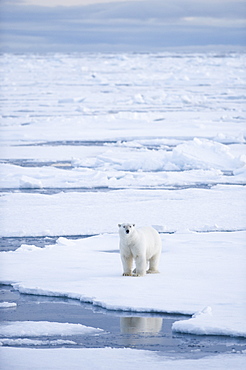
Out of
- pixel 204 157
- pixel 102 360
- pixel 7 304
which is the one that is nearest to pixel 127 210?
pixel 7 304

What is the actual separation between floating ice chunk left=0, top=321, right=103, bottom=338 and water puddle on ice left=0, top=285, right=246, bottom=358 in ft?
0.12

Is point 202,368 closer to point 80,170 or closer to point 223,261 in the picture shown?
point 223,261

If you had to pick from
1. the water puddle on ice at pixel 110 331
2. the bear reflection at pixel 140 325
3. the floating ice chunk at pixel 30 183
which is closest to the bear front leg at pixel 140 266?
the water puddle on ice at pixel 110 331

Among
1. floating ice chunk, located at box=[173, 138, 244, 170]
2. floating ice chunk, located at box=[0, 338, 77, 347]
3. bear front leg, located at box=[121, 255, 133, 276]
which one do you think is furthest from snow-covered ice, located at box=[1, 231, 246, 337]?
floating ice chunk, located at box=[173, 138, 244, 170]

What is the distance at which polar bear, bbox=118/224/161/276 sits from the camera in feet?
16.3

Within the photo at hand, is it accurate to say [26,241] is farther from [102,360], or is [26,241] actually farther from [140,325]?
[102,360]

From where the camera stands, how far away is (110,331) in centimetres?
395

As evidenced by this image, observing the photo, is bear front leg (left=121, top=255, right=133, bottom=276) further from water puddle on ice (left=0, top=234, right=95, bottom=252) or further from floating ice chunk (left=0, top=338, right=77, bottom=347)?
water puddle on ice (left=0, top=234, right=95, bottom=252)

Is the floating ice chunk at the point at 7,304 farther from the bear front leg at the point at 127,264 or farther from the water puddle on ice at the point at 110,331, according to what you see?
the bear front leg at the point at 127,264

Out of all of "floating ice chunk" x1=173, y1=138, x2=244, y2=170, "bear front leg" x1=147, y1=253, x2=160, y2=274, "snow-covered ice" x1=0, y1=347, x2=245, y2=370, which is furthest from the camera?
"floating ice chunk" x1=173, y1=138, x2=244, y2=170

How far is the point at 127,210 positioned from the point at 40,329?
13.4ft

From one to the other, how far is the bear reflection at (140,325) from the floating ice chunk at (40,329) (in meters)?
0.16

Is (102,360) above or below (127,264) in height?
below

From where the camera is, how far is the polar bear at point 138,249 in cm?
498
